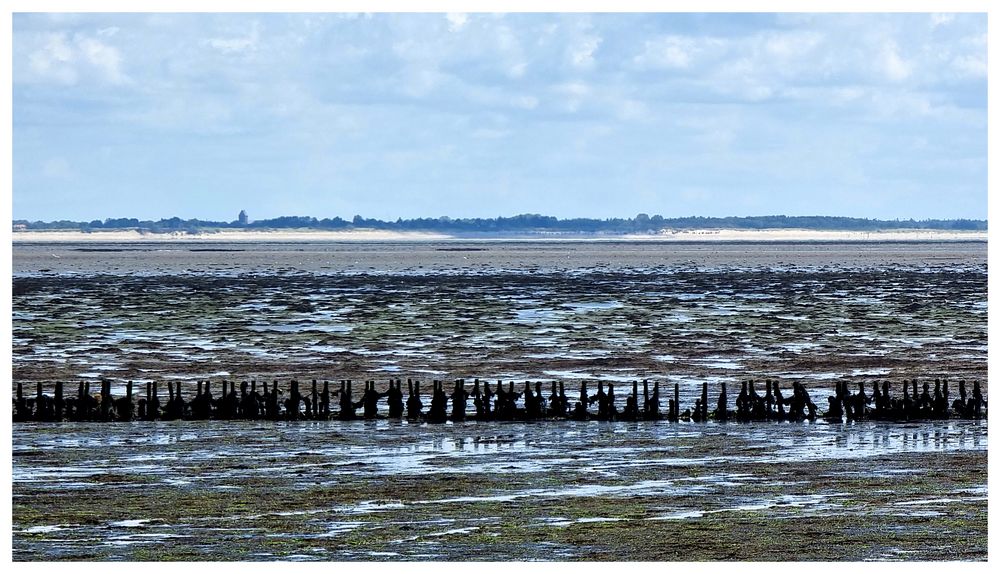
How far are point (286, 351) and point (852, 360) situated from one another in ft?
51.9

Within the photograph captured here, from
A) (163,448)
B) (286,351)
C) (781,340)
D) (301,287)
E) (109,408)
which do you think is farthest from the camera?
(301,287)

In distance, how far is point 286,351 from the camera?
4388cm

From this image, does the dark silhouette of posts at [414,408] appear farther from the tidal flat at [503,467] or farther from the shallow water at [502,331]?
the shallow water at [502,331]

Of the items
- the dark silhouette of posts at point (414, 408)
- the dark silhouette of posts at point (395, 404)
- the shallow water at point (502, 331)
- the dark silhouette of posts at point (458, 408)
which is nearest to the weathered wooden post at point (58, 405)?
the dark silhouette of posts at point (395, 404)

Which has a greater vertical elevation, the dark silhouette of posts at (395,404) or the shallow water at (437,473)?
the dark silhouette of posts at (395,404)

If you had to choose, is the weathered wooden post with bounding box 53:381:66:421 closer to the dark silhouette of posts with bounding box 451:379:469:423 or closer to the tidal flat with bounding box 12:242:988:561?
the tidal flat with bounding box 12:242:988:561

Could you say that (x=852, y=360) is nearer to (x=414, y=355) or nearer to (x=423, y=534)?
(x=414, y=355)

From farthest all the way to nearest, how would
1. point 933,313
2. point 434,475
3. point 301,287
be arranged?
1. point 301,287
2. point 933,313
3. point 434,475

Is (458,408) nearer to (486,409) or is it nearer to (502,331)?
(486,409)

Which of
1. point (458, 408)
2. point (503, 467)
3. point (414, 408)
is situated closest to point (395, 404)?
point (414, 408)

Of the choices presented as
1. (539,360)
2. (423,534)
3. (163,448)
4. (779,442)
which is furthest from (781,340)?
(423,534)

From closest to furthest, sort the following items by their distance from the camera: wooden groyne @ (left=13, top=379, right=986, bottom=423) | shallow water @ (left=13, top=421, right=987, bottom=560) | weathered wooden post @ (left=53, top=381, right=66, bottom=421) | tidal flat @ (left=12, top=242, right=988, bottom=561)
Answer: tidal flat @ (left=12, top=242, right=988, bottom=561)
shallow water @ (left=13, top=421, right=987, bottom=560)
weathered wooden post @ (left=53, top=381, right=66, bottom=421)
wooden groyne @ (left=13, top=379, right=986, bottom=423)

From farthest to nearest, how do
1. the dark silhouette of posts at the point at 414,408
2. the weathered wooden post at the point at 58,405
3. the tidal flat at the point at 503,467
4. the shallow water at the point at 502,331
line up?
the shallow water at the point at 502,331 → the dark silhouette of posts at the point at 414,408 → the weathered wooden post at the point at 58,405 → the tidal flat at the point at 503,467

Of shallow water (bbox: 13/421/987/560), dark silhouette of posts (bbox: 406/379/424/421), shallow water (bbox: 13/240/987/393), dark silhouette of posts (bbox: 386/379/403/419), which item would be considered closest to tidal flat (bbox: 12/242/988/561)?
shallow water (bbox: 13/421/987/560)
